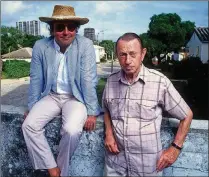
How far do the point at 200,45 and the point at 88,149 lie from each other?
112 feet

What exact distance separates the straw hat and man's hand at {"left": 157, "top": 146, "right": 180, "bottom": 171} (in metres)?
1.44

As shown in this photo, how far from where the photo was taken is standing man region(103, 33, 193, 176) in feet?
8.39

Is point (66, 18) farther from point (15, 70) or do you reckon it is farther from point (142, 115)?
point (15, 70)

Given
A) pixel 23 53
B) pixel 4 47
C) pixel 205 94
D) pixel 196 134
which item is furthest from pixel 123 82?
pixel 4 47

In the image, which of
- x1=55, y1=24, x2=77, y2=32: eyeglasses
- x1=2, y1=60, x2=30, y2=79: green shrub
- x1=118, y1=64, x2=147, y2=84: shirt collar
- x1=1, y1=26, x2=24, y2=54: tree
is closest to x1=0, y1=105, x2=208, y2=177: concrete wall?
x1=118, y1=64, x2=147, y2=84: shirt collar

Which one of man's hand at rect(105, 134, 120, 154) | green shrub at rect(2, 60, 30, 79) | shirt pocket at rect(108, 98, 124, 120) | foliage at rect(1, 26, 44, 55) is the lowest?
green shrub at rect(2, 60, 30, 79)

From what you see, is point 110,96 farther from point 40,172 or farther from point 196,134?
point 40,172

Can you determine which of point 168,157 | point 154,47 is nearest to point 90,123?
point 168,157

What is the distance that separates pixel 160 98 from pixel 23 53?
45.3 metres

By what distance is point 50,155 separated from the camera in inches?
120

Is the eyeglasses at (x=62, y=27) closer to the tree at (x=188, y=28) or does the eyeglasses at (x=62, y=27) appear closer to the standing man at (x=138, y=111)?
the standing man at (x=138, y=111)

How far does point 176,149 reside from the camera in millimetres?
2729

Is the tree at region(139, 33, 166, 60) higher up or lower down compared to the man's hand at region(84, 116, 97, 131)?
lower down

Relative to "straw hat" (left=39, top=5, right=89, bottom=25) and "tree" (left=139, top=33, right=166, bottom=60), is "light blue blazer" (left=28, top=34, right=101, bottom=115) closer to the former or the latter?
"straw hat" (left=39, top=5, right=89, bottom=25)
